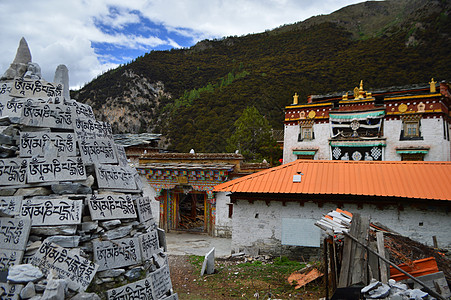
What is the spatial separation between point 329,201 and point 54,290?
1102cm

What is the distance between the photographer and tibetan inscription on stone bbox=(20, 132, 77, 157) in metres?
4.69

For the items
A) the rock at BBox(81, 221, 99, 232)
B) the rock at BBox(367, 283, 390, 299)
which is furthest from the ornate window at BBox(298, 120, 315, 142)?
the rock at BBox(81, 221, 99, 232)

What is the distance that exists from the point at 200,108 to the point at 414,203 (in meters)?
50.6

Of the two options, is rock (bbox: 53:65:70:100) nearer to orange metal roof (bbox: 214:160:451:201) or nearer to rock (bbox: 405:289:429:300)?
rock (bbox: 405:289:429:300)

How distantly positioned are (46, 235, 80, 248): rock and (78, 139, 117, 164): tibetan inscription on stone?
127cm

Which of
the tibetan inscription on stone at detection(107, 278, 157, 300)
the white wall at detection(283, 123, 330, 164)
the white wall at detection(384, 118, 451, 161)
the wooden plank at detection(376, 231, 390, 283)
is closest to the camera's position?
the tibetan inscription on stone at detection(107, 278, 157, 300)

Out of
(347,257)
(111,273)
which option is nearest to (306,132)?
(347,257)

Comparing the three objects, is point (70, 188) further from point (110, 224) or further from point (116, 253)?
point (116, 253)

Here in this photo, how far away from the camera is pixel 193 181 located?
63.1 ft

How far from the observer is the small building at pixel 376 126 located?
2320 centimetres

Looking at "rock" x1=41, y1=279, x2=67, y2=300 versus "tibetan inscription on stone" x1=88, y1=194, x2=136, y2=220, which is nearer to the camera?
"rock" x1=41, y1=279, x2=67, y2=300

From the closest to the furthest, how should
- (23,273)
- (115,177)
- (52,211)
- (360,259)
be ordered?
(23,273)
(52,211)
(115,177)
(360,259)

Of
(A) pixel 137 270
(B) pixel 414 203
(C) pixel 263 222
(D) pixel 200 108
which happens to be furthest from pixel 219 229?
(D) pixel 200 108

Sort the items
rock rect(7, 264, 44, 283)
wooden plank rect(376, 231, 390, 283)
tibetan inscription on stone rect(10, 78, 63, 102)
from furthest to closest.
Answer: wooden plank rect(376, 231, 390, 283) → tibetan inscription on stone rect(10, 78, 63, 102) → rock rect(7, 264, 44, 283)
